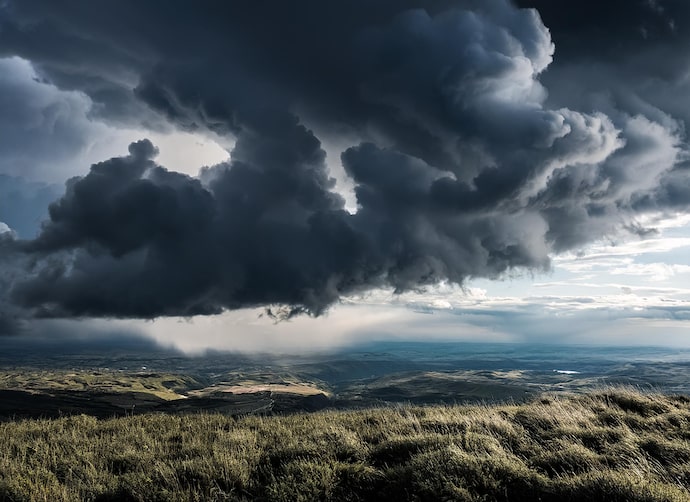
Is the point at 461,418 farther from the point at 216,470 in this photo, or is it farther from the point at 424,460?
the point at 216,470

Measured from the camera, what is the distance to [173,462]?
11242mm

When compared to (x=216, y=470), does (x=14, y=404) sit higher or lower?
lower

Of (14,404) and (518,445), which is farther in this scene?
(14,404)

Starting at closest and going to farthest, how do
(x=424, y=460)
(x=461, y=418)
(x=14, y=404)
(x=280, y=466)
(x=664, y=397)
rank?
1. (x=424, y=460)
2. (x=280, y=466)
3. (x=461, y=418)
4. (x=664, y=397)
5. (x=14, y=404)

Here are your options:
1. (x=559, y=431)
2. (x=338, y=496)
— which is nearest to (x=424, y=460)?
(x=338, y=496)

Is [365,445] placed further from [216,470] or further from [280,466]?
[216,470]

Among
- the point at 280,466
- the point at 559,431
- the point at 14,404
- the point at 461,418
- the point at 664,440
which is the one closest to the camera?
the point at 280,466

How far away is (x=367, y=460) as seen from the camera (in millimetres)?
11562

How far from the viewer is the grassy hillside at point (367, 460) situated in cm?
912

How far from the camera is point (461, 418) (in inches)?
640

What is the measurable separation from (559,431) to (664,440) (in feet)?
9.29

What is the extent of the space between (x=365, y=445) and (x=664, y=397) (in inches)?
677

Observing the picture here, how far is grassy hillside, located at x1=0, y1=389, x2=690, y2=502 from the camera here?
9.12 metres

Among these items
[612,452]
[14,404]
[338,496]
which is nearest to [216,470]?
[338,496]
